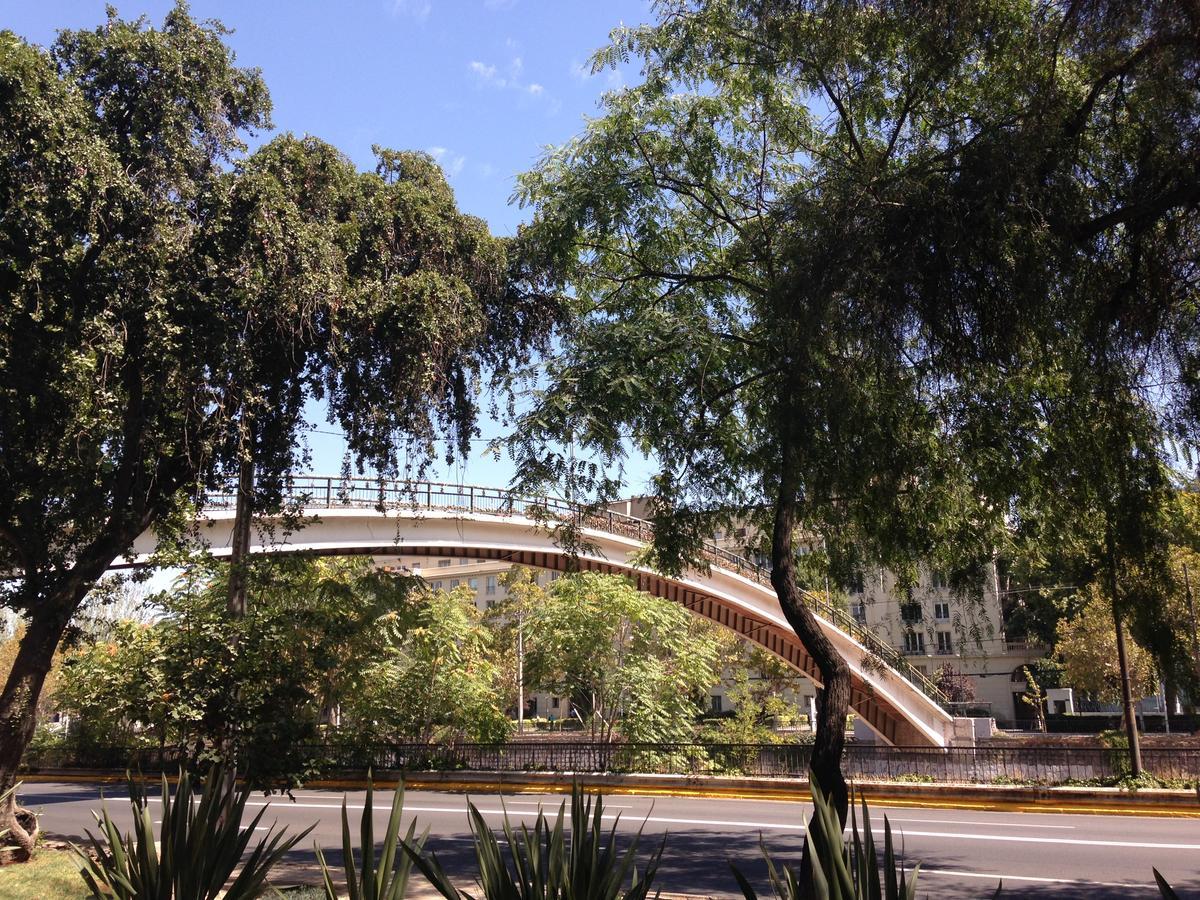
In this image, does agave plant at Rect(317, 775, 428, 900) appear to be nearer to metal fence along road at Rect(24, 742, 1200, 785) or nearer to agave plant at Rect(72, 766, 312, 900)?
agave plant at Rect(72, 766, 312, 900)

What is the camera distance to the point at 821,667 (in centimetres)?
861

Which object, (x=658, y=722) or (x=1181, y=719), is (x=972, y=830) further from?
(x=1181, y=719)

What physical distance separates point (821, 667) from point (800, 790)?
12.9m

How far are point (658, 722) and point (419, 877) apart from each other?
14.7 m

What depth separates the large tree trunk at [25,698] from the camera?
11.3m

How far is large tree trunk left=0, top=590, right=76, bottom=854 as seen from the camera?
11.3 meters

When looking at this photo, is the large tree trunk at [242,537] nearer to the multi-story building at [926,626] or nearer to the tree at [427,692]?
the multi-story building at [926,626]

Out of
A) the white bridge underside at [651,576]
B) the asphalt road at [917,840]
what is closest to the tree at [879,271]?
the asphalt road at [917,840]

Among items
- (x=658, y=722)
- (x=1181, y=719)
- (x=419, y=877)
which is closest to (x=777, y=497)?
(x=419, y=877)

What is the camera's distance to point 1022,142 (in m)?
6.25

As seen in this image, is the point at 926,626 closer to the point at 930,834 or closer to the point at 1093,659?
the point at 930,834

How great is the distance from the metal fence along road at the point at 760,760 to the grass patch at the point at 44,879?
16.0ft

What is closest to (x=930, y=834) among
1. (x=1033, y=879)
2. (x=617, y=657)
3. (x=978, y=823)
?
(x=978, y=823)

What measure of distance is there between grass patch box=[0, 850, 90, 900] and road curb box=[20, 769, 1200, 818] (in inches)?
251
